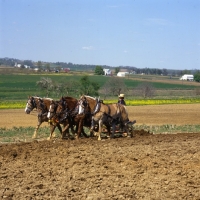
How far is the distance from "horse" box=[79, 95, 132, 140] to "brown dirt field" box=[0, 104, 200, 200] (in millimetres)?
1250

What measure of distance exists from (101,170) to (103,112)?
21.0ft

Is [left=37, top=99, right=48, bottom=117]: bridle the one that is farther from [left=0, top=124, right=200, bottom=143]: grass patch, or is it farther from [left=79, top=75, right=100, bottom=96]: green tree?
[left=79, top=75, right=100, bottom=96]: green tree

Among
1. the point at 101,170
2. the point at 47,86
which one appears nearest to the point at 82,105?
the point at 101,170

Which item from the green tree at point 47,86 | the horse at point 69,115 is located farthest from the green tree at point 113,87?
the horse at point 69,115

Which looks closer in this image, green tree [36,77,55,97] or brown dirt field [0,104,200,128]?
brown dirt field [0,104,200,128]

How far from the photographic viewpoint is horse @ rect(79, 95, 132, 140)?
18.7 meters

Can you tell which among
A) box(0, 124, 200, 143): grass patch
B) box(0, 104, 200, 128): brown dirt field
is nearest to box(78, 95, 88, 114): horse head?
box(0, 124, 200, 143): grass patch

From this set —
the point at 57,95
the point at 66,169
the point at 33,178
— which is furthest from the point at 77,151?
the point at 57,95

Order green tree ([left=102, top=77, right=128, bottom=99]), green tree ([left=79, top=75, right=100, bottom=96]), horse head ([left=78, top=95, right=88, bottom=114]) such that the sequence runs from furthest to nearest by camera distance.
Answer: green tree ([left=102, top=77, right=128, bottom=99])
green tree ([left=79, top=75, right=100, bottom=96])
horse head ([left=78, top=95, right=88, bottom=114])

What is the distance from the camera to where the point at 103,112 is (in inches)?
740

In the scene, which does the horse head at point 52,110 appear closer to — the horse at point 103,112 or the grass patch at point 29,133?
the horse at point 103,112

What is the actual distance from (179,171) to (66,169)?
274cm

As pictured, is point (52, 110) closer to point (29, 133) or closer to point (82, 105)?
point (82, 105)

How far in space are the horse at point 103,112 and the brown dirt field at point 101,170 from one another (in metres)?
1.25
